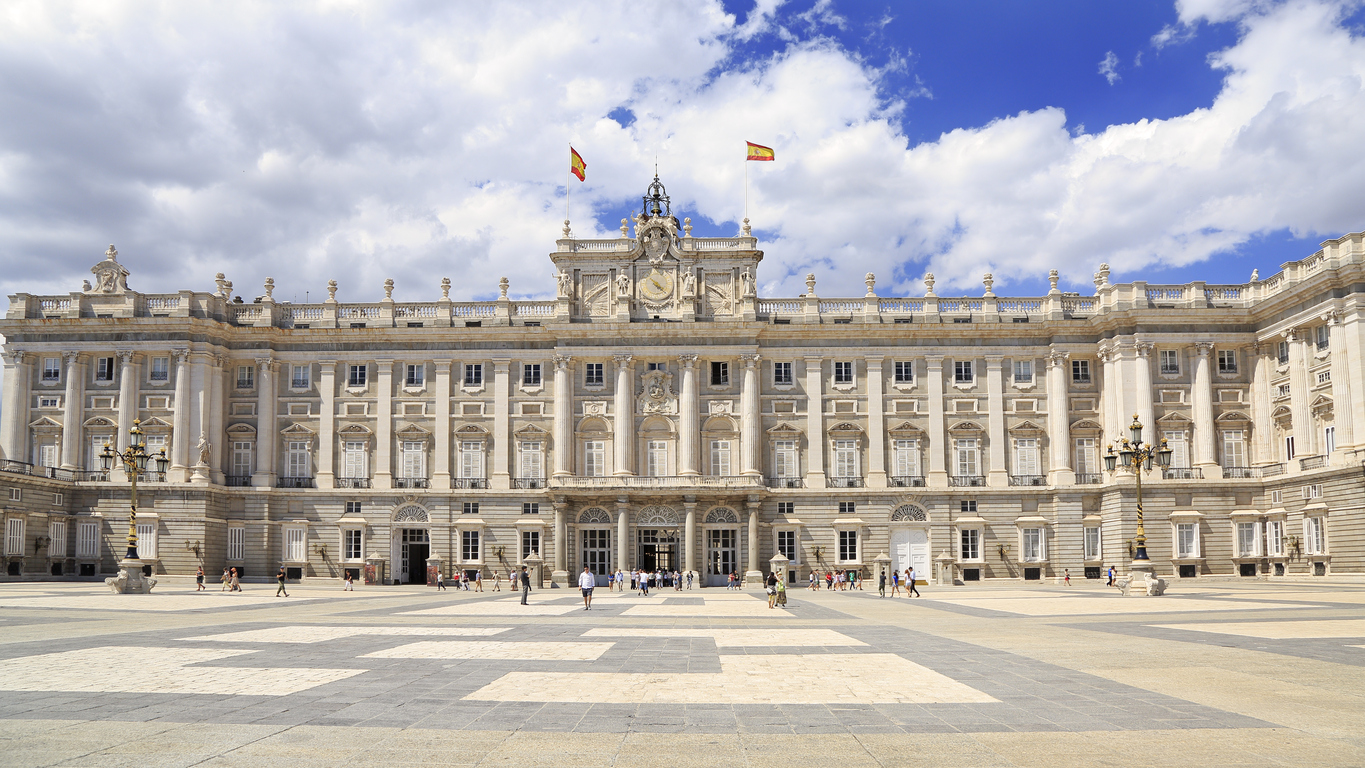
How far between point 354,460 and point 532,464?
11338 millimetres

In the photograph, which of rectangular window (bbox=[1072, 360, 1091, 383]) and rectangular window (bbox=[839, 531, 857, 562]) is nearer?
rectangular window (bbox=[839, 531, 857, 562])

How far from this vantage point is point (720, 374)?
64312mm

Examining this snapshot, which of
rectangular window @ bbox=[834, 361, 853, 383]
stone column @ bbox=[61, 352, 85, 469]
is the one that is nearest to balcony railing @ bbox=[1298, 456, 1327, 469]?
rectangular window @ bbox=[834, 361, 853, 383]

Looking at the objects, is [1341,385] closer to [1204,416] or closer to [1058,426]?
[1204,416]

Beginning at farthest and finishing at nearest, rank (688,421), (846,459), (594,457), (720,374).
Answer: (720,374) → (594,457) → (846,459) → (688,421)

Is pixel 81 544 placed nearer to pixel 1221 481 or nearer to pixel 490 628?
pixel 490 628

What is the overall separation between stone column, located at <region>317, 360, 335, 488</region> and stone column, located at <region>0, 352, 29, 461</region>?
17.2 metres

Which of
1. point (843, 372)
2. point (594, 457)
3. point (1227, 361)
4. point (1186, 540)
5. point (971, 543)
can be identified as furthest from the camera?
point (843, 372)

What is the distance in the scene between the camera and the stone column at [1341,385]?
168 ft

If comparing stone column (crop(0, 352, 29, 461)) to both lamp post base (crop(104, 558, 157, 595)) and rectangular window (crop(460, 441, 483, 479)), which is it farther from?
rectangular window (crop(460, 441, 483, 479))

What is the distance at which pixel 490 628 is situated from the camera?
87.2ft

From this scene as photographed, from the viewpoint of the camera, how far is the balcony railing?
53.7m

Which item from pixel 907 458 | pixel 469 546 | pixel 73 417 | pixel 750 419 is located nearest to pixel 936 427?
pixel 907 458

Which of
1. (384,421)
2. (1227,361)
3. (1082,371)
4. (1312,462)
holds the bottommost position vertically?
(1312,462)
